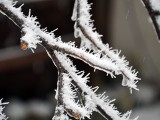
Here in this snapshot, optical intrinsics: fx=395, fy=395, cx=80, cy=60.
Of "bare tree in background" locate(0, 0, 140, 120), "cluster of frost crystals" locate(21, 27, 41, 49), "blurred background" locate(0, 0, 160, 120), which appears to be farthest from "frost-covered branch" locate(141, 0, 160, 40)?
"blurred background" locate(0, 0, 160, 120)

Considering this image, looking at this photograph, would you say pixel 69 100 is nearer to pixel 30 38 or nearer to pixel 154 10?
pixel 30 38

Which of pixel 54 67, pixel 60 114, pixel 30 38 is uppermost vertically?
pixel 54 67

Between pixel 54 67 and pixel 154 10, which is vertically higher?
pixel 54 67

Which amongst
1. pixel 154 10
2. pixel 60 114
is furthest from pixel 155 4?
pixel 60 114

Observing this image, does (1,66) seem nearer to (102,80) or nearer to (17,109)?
(17,109)

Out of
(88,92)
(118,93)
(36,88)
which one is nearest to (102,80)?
(118,93)

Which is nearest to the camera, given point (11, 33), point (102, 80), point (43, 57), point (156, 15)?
point (156, 15)

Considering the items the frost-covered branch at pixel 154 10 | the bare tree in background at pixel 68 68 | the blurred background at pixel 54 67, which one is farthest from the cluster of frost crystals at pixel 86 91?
the blurred background at pixel 54 67

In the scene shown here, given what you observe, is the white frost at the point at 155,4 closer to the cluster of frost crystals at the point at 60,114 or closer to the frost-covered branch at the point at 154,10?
the frost-covered branch at the point at 154,10
